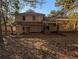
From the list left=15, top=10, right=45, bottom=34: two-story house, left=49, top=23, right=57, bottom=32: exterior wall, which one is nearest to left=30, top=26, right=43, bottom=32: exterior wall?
left=15, top=10, right=45, bottom=34: two-story house

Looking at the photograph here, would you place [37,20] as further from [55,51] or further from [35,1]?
[55,51]

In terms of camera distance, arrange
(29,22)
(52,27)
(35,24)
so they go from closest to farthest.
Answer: (52,27) < (35,24) < (29,22)

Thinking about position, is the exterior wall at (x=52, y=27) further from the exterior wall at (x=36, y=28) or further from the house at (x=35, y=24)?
the exterior wall at (x=36, y=28)

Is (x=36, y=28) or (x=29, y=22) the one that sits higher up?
(x=29, y=22)

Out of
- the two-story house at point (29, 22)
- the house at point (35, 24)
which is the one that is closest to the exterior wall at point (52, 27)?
the house at point (35, 24)

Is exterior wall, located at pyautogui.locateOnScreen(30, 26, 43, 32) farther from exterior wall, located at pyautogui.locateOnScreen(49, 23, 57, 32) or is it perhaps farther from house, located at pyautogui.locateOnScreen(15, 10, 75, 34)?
exterior wall, located at pyautogui.locateOnScreen(49, 23, 57, 32)

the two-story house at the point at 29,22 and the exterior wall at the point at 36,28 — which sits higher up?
the two-story house at the point at 29,22

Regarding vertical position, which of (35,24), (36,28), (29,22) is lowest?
(36,28)

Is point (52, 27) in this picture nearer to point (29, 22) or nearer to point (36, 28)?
point (36, 28)

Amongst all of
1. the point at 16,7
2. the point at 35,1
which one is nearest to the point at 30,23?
the point at 16,7

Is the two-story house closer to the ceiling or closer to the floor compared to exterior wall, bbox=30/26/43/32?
closer to the ceiling

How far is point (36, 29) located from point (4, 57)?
608 inches

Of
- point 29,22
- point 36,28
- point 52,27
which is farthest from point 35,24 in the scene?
point 52,27

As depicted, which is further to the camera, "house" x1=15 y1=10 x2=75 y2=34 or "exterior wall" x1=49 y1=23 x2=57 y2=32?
"exterior wall" x1=49 y1=23 x2=57 y2=32
